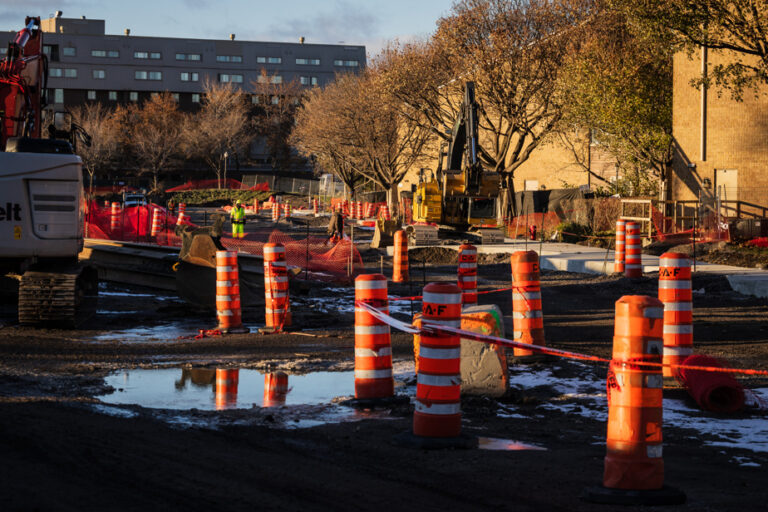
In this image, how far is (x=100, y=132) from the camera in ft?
311

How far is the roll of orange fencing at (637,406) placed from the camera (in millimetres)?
5965

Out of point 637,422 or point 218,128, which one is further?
point 218,128

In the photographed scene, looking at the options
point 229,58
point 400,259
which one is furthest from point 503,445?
point 229,58

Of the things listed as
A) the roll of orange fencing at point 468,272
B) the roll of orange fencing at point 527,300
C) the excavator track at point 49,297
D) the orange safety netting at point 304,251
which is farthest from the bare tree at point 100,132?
the roll of orange fencing at point 527,300

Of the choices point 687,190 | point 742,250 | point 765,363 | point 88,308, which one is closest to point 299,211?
point 687,190

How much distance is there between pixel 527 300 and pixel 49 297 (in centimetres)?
700

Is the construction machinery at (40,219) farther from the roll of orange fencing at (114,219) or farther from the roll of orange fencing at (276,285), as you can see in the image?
the roll of orange fencing at (114,219)

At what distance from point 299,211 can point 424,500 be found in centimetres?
7370

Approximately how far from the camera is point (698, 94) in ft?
120

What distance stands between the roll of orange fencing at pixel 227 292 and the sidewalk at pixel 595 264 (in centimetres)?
1012

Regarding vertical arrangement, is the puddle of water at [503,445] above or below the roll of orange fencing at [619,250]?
below

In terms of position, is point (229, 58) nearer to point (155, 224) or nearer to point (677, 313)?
point (155, 224)

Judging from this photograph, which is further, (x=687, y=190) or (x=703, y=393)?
(x=687, y=190)

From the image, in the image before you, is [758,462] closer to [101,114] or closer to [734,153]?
[734,153]
